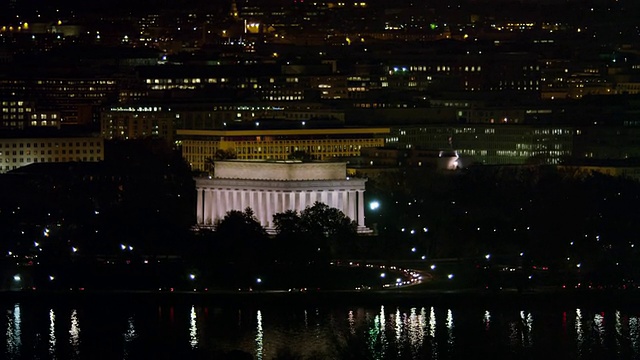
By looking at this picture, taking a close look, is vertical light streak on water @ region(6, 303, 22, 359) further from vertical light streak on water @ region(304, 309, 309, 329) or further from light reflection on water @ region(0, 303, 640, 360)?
vertical light streak on water @ region(304, 309, 309, 329)

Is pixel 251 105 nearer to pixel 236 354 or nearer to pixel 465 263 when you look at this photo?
pixel 465 263

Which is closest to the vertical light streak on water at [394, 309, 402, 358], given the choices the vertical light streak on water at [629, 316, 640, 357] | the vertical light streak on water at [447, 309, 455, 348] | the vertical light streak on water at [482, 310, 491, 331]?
the vertical light streak on water at [447, 309, 455, 348]

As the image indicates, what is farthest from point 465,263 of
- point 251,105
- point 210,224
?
point 251,105

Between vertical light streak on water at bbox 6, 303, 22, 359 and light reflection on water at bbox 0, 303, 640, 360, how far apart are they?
19 mm

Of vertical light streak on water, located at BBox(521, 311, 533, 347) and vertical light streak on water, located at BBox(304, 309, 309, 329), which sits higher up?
vertical light streak on water, located at BBox(304, 309, 309, 329)

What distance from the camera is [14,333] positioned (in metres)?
66.2

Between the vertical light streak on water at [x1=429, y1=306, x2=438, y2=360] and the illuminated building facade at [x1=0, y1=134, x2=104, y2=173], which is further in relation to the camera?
the illuminated building facade at [x1=0, y1=134, x2=104, y2=173]

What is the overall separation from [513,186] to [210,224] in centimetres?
1058

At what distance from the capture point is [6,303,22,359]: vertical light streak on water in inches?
2506

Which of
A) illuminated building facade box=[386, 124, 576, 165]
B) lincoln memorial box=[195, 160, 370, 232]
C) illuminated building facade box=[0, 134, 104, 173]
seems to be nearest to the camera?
lincoln memorial box=[195, 160, 370, 232]

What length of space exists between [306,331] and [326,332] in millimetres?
460

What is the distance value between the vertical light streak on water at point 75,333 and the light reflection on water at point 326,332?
0.06ft

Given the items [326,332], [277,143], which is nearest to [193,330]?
[326,332]

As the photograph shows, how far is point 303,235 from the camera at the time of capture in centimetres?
7575
